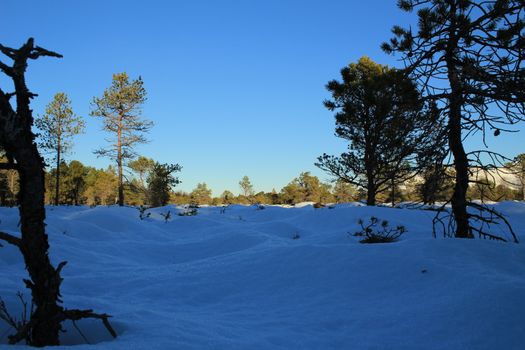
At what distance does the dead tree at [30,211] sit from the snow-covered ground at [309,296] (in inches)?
9.5

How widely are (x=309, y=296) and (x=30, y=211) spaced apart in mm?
2156

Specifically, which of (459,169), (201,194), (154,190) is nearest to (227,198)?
(201,194)

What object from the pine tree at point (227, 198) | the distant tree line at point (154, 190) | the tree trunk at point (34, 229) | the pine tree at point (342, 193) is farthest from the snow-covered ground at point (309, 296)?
the pine tree at point (227, 198)

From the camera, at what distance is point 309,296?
3.18 meters

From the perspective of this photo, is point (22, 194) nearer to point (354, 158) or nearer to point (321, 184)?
point (354, 158)

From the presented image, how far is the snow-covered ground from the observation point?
7.23 ft

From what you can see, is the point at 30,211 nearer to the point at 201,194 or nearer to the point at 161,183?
the point at 161,183

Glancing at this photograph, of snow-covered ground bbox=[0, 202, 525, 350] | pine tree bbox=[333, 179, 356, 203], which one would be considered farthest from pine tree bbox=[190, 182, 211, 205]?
snow-covered ground bbox=[0, 202, 525, 350]

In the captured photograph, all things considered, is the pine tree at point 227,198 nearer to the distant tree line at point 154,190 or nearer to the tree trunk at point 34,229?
the distant tree line at point 154,190

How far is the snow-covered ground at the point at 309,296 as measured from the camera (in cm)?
220

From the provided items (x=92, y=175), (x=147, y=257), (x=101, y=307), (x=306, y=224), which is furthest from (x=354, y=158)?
(x=92, y=175)

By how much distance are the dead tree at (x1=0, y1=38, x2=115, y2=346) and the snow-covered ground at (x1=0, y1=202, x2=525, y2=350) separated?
0.24 m

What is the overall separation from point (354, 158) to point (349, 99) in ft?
11.6

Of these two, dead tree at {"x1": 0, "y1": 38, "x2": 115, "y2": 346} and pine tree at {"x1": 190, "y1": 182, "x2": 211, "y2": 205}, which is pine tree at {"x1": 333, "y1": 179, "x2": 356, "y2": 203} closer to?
pine tree at {"x1": 190, "y1": 182, "x2": 211, "y2": 205}
